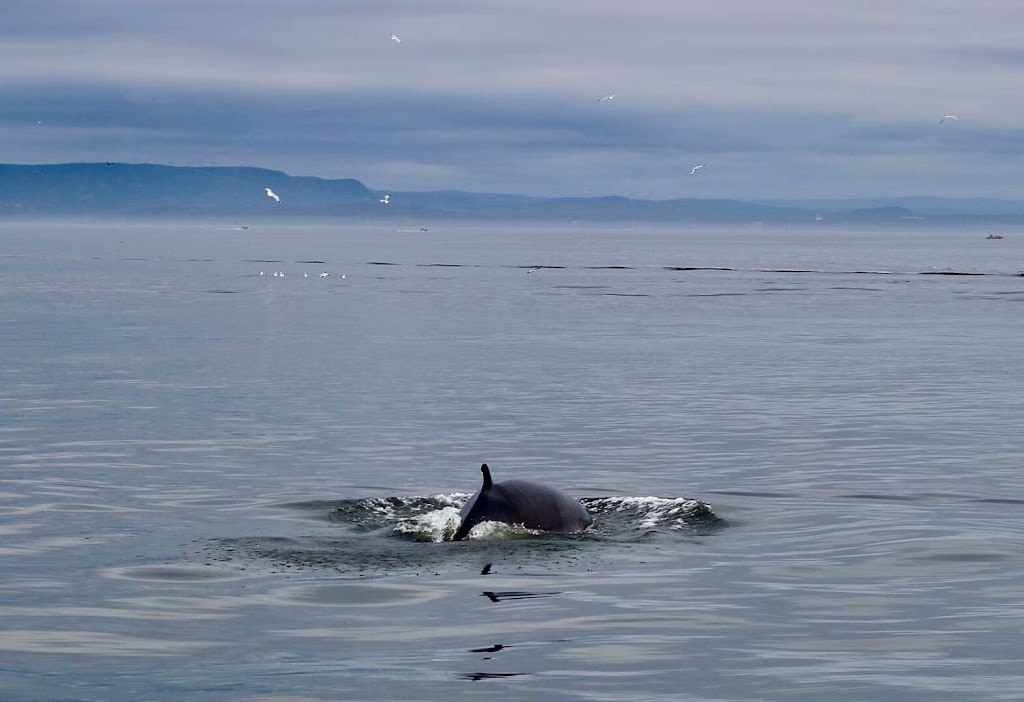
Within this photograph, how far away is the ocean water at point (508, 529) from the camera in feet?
44.2

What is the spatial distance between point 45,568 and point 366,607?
14.1ft

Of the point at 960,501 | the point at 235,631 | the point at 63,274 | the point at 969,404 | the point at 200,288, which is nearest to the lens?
the point at 235,631

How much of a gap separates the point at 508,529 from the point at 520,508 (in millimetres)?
301

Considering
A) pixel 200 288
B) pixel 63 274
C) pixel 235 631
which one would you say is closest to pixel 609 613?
pixel 235 631

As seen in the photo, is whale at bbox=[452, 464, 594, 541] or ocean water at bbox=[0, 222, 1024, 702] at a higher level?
whale at bbox=[452, 464, 594, 541]

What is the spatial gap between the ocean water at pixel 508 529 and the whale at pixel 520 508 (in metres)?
0.22

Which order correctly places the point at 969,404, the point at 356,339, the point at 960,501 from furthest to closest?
the point at 356,339 < the point at 969,404 < the point at 960,501

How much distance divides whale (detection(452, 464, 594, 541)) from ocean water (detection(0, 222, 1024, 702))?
0.22m

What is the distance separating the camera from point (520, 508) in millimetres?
19281

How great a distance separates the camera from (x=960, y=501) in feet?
73.9

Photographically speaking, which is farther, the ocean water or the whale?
the whale

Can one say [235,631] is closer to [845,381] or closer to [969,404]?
[969,404]

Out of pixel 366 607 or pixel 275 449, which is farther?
Answer: pixel 275 449

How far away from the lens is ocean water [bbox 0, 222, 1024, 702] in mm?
13484
